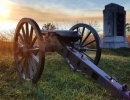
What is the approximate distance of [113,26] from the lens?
15195 mm

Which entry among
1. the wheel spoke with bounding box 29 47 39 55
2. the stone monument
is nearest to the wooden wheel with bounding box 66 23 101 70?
the wheel spoke with bounding box 29 47 39 55

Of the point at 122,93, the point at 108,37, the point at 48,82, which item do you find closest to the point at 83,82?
the point at 48,82

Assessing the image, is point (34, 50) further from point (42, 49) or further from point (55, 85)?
point (55, 85)

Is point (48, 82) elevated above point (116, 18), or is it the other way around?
point (116, 18)

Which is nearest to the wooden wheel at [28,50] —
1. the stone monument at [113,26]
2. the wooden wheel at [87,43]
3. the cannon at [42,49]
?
the cannon at [42,49]

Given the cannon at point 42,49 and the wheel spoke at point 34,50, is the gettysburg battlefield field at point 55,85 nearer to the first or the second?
the cannon at point 42,49

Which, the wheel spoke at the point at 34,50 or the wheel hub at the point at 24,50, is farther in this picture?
the wheel hub at the point at 24,50

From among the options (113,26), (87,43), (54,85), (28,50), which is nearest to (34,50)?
(28,50)

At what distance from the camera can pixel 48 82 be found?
480 centimetres

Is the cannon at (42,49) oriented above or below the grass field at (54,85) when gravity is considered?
above

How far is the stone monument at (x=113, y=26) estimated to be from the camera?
594 inches

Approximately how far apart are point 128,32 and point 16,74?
72.8ft

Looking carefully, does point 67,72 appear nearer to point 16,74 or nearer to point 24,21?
point 16,74

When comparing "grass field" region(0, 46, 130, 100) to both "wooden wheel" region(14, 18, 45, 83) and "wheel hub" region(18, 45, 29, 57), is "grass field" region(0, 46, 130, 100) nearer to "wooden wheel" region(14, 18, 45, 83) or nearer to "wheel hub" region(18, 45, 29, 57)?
"wooden wheel" region(14, 18, 45, 83)
